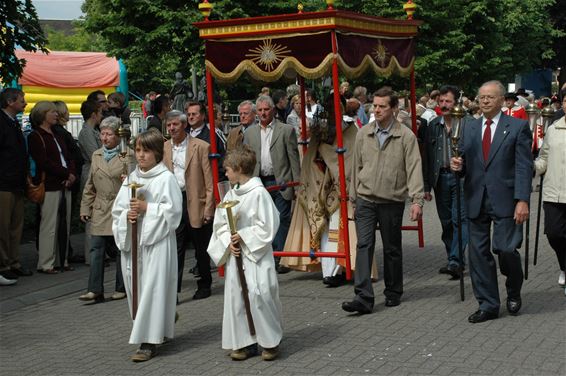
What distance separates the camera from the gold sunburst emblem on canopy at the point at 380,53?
10.7m

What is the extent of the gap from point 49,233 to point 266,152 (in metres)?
2.74

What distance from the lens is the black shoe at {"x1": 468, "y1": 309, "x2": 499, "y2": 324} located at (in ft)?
28.2

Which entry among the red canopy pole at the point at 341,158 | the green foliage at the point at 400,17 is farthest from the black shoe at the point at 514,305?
the green foliage at the point at 400,17

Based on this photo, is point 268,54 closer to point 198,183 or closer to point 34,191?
point 198,183

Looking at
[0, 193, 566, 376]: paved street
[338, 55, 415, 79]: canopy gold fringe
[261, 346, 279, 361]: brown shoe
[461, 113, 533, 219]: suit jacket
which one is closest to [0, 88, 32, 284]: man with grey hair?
[0, 193, 566, 376]: paved street

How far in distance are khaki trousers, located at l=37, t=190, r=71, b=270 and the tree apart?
1.68m

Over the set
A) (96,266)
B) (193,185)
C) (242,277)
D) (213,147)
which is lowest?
(96,266)

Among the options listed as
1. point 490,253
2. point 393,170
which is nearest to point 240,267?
point 393,170

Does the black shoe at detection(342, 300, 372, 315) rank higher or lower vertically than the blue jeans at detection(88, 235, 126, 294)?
lower

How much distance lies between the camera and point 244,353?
7.61 metres

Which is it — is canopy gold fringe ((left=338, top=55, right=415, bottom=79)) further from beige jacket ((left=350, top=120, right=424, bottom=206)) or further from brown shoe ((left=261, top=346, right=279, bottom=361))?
brown shoe ((left=261, top=346, right=279, bottom=361))

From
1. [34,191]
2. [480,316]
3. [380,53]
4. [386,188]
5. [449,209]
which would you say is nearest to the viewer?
[480,316]

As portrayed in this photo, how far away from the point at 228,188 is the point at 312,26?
9.37 ft

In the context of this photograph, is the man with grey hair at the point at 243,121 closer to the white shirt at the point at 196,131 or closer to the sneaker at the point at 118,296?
the white shirt at the point at 196,131
